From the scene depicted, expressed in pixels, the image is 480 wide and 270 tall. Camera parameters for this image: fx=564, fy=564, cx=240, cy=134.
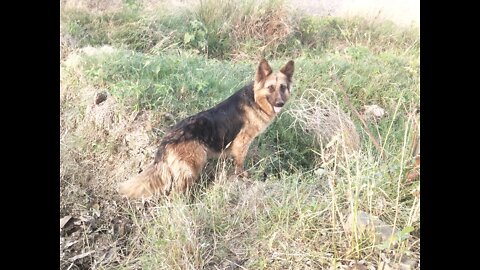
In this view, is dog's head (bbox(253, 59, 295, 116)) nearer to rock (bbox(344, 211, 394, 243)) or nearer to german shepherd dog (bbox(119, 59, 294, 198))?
german shepherd dog (bbox(119, 59, 294, 198))

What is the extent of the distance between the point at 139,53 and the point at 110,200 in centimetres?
81

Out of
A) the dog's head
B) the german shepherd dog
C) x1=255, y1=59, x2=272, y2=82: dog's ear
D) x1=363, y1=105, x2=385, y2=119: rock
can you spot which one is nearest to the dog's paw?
the german shepherd dog

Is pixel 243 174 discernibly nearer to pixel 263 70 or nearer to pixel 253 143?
pixel 253 143

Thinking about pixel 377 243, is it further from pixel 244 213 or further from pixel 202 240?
pixel 202 240

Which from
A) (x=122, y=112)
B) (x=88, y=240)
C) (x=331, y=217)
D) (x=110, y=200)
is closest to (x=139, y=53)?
(x=122, y=112)

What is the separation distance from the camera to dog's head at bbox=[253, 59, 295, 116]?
3039 millimetres

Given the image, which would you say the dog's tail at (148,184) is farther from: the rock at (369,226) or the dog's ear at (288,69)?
the rock at (369,226)

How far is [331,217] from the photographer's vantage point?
2918 millimetres

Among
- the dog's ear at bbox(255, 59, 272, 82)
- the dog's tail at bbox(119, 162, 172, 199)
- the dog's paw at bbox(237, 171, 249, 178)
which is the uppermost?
the dog's ear at bbox(255, 59, 272, 82)

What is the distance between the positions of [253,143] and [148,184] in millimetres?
613

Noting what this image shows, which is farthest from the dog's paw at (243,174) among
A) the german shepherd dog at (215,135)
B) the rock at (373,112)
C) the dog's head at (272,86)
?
the rock at (373,112)

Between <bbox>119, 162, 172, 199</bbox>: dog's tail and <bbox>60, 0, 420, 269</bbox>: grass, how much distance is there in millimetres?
51

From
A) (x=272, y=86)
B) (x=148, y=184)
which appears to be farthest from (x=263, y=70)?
(x=148, y=184)

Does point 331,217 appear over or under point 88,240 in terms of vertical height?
over
